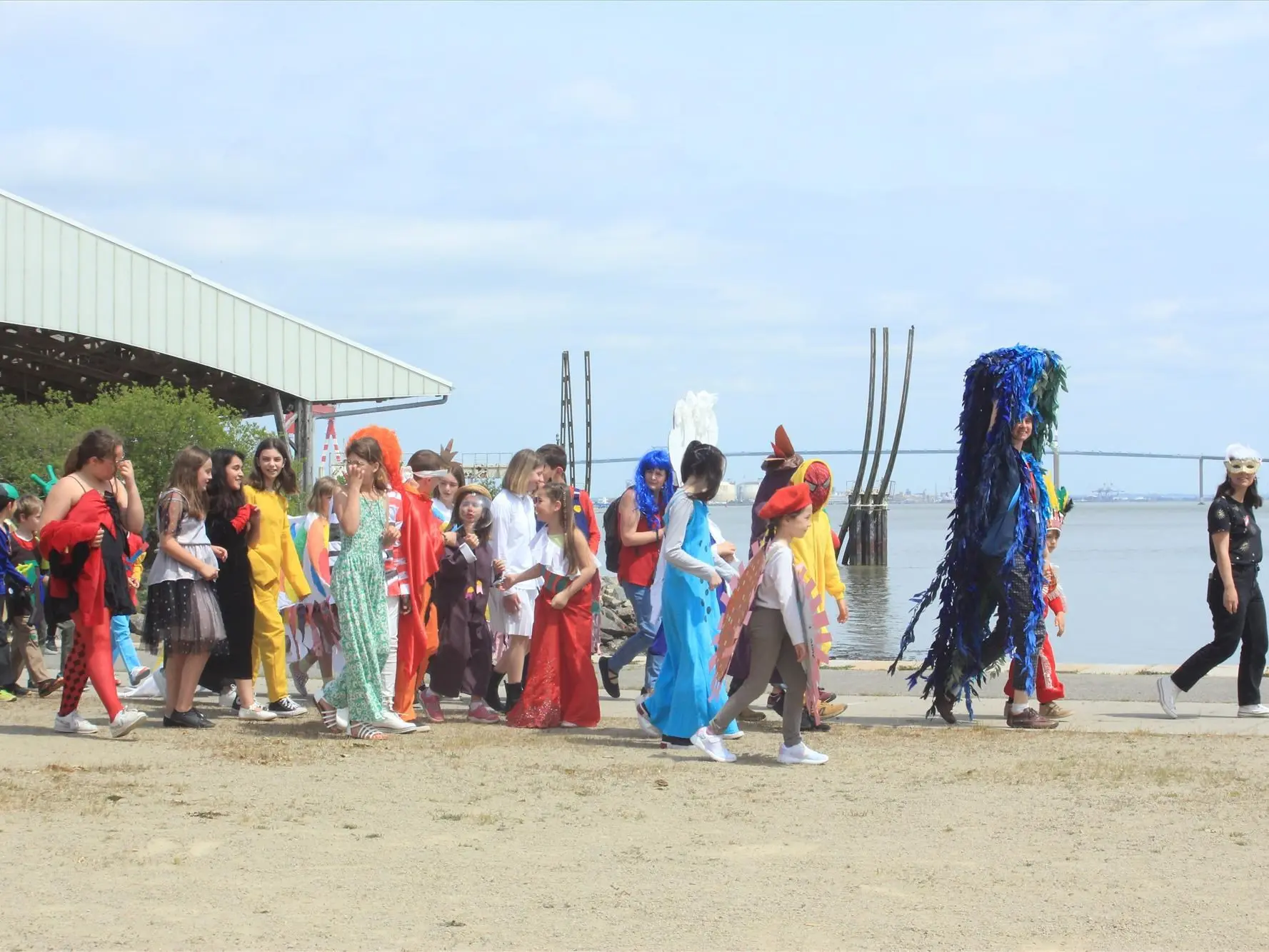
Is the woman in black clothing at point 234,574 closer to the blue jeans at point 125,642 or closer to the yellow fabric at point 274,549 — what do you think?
the yellow fabric at point 274,549

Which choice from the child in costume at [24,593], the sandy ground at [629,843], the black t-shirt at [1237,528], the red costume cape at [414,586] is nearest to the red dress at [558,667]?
the sandy ground at [629,843]

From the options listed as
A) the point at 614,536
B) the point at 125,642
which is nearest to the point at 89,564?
the point at 125,642

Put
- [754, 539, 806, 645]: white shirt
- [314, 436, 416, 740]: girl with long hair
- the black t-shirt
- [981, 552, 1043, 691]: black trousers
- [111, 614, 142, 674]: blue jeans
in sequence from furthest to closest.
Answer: [111, 614, 142, 674]: blue jeans < the black t-shirt < [981, 552, 1043, 691]: black trousers < [314, 436, 416, 740]: girl with long hair < [754, 539, 806, 645]: white shirt

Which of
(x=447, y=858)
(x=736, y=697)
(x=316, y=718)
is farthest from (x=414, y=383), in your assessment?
(x=447, y=858)

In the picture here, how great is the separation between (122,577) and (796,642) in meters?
3.76

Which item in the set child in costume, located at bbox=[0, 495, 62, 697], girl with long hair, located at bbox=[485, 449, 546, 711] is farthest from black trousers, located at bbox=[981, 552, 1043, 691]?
child in costume, located at bbox=[0, 495, 62, 697]

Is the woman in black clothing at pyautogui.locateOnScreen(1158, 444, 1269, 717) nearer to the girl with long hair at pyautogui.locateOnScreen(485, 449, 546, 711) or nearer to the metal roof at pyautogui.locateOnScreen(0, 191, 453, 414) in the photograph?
the girl with long hair at pyautogui.locateOnScreen(485, 449, 546, 711)

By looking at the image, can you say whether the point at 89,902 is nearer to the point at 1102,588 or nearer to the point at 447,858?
Result: the point at 447,858

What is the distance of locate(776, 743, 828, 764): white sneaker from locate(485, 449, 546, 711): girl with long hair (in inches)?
84.0

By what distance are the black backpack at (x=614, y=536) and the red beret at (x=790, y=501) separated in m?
1.80

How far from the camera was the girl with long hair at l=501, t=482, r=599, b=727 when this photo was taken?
8359 mm

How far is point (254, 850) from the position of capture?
204 inches

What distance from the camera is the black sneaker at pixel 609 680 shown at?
984 centimetres

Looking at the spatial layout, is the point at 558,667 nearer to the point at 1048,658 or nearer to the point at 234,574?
the point at 234,574
